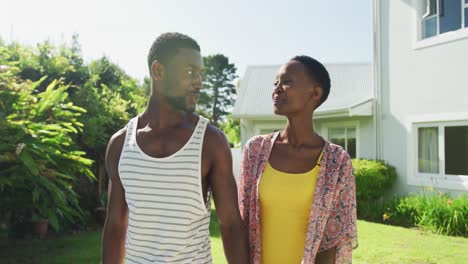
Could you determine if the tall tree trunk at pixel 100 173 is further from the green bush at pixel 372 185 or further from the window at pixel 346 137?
the window at pixel 346 137

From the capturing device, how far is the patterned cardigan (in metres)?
2.33

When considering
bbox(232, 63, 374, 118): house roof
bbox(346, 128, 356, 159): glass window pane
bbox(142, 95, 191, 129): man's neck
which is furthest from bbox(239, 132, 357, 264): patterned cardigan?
bbox(346, 128, 356, 159): glass window pane

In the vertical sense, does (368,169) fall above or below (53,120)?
below

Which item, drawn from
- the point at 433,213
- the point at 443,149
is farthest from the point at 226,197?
the point at 443,149

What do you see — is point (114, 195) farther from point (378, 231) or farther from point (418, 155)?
point (418, 155)

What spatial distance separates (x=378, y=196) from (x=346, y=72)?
6.45 m

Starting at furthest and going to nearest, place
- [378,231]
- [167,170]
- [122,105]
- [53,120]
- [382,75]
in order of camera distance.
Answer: [382,75]
[122,105]
[378,231]
[53,120]
[167,170]

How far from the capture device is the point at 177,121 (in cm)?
209

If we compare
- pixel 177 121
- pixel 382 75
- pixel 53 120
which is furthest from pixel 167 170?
pixel 382 75

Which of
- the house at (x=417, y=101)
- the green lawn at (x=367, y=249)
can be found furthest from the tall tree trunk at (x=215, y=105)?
the green lawn at (x=367, y=249)

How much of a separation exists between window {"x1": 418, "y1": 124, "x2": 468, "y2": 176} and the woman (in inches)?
343

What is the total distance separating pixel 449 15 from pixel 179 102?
9993mm

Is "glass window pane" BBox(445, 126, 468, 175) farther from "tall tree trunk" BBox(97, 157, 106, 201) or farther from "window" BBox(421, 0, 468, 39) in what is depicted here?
"tall tree trunk" BBox(97, 157, 106, 201)

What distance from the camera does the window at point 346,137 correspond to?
13.6 metres
